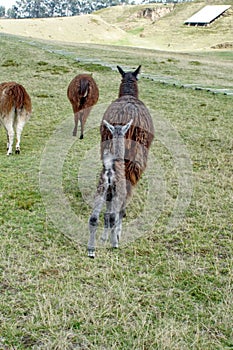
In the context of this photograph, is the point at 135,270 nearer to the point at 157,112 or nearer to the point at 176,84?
the point at 157,112

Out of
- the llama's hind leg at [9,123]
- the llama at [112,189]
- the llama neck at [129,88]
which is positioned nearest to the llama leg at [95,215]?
the llama at [112,189]

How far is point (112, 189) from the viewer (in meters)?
3.94

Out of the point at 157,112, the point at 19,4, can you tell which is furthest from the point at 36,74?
the point at 19,4

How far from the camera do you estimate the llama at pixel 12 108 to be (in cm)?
725

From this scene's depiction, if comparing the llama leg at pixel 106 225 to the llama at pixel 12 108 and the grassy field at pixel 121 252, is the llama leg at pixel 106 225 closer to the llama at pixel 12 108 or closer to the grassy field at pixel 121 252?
the grassy field at pixel 121 252

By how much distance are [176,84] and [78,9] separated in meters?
105

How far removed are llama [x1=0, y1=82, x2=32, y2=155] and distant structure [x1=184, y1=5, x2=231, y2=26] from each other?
53711mm

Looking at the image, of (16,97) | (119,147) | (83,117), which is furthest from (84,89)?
(119,147)

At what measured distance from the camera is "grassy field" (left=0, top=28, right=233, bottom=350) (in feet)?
10.1

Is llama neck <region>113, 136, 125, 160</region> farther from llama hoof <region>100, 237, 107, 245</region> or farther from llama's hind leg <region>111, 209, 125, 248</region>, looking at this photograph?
llama hoof <region>100, 237, 107, 245</region>

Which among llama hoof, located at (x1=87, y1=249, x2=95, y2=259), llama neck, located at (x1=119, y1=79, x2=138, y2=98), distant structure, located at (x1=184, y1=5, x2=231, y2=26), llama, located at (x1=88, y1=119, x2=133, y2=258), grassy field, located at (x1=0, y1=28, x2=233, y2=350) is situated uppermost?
distant structure, located at (x1=184, y1=5, x2=231, y2=26)

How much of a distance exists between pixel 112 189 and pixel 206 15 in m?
62.5

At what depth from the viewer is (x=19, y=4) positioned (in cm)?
10331

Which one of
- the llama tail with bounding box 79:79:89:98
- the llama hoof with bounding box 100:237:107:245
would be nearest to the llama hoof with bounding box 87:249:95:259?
the llama hoof with bounding box 100:237:107:245
